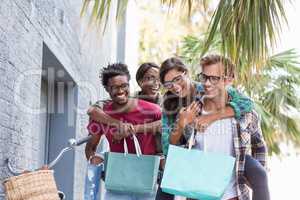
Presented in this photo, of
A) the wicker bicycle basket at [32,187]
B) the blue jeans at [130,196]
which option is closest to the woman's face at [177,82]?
the blue jeans at [130,196]

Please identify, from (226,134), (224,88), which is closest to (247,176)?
(226,134)

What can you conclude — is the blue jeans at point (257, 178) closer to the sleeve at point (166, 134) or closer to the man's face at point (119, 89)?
the sleeve at point (166, 134)

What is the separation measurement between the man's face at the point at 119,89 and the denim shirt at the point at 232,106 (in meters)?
0.47

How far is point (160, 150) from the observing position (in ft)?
13.1

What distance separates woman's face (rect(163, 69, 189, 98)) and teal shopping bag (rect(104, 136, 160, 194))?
1.44 ft

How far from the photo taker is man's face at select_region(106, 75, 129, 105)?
3916mm

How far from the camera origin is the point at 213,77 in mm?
3314

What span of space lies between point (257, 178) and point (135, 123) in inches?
41.1

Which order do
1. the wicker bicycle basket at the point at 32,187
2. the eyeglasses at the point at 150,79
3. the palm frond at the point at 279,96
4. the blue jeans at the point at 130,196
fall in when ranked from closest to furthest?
the wicker bicycle basket at the point at 32,187
the blue jeans at the point at 130,196
the eyeglasses at the point at 150,79
the palm frond at the point at 279,96

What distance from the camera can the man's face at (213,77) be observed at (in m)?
3.32

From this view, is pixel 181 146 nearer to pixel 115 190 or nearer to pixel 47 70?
pixel 115 190

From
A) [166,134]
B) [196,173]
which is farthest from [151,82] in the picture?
[196,173]

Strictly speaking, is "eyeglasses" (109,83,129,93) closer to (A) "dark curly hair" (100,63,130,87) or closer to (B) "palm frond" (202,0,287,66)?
(A) "dark curly hair" (100,63,130,87)

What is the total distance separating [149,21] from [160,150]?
1741cm
